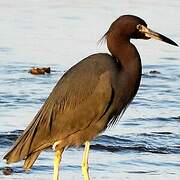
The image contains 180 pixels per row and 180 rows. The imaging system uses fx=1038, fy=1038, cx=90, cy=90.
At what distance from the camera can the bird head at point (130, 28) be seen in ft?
29.2

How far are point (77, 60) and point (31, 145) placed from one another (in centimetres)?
604

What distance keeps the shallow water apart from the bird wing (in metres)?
0.80

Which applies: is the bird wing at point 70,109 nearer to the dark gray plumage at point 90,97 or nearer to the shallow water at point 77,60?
the dark gray plumage at point 90,97

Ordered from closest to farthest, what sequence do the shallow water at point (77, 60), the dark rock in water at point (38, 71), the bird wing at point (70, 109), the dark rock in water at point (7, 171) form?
the bird wing at point (70, 109)
the dark rock in water at point (7, 171)
the shallow water at point (77, 60)
the dark rock in water at point (38, 71)

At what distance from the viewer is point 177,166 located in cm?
1032

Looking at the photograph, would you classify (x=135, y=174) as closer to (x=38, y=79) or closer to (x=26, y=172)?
(x=26, y=172)

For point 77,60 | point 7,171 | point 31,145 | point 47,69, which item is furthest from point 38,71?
point 31,145

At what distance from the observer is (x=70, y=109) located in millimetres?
8898

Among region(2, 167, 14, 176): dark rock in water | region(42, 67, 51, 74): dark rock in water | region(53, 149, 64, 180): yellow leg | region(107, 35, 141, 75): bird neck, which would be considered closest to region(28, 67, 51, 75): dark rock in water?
region(42, 67, 51, 74): dark rock in water

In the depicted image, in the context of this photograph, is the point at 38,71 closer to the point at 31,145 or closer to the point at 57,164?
the point at 57,164

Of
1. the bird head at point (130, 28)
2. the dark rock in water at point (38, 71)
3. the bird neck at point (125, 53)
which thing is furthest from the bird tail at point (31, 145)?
the dark rock in water at point (38, 71)

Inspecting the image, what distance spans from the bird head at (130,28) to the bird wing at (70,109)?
12.9 inches

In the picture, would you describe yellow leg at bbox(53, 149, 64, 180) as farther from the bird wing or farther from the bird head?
the bird head

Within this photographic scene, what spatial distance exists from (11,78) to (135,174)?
4.17 m
